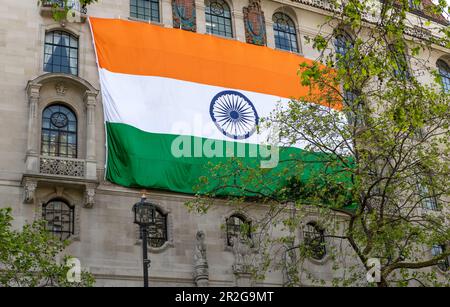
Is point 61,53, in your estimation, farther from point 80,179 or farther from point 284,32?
point 284,32

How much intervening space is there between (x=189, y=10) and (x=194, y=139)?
893 cm

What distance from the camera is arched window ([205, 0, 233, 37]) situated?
119 feet

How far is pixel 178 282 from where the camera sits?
28.3 meters

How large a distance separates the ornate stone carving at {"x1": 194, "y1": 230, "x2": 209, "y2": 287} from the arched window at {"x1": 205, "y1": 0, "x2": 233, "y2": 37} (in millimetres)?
12893

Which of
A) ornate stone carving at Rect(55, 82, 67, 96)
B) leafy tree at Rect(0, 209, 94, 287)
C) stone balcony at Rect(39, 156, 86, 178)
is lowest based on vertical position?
leafy tree at Rect(0, 209, 94, 287)

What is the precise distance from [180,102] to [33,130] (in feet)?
24.3

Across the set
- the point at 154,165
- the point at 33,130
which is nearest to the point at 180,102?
the point at 154,165

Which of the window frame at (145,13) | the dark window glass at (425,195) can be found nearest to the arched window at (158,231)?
the window frame at (145,13)

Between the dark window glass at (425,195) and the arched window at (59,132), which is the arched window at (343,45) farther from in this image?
the arched window at (59,132)

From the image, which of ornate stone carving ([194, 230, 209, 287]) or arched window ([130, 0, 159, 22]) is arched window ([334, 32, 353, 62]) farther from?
ornate stone carving ([194, 230, 209, 287])

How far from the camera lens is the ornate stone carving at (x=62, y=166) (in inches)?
1079

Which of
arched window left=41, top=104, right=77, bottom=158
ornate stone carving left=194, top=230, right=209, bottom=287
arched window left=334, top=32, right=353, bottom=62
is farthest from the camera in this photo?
arched window left=41, top=104, right=77, bottom=158

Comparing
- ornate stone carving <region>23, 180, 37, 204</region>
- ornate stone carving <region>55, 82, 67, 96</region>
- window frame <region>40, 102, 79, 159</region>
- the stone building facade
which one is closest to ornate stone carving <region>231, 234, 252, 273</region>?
the stone building facade
